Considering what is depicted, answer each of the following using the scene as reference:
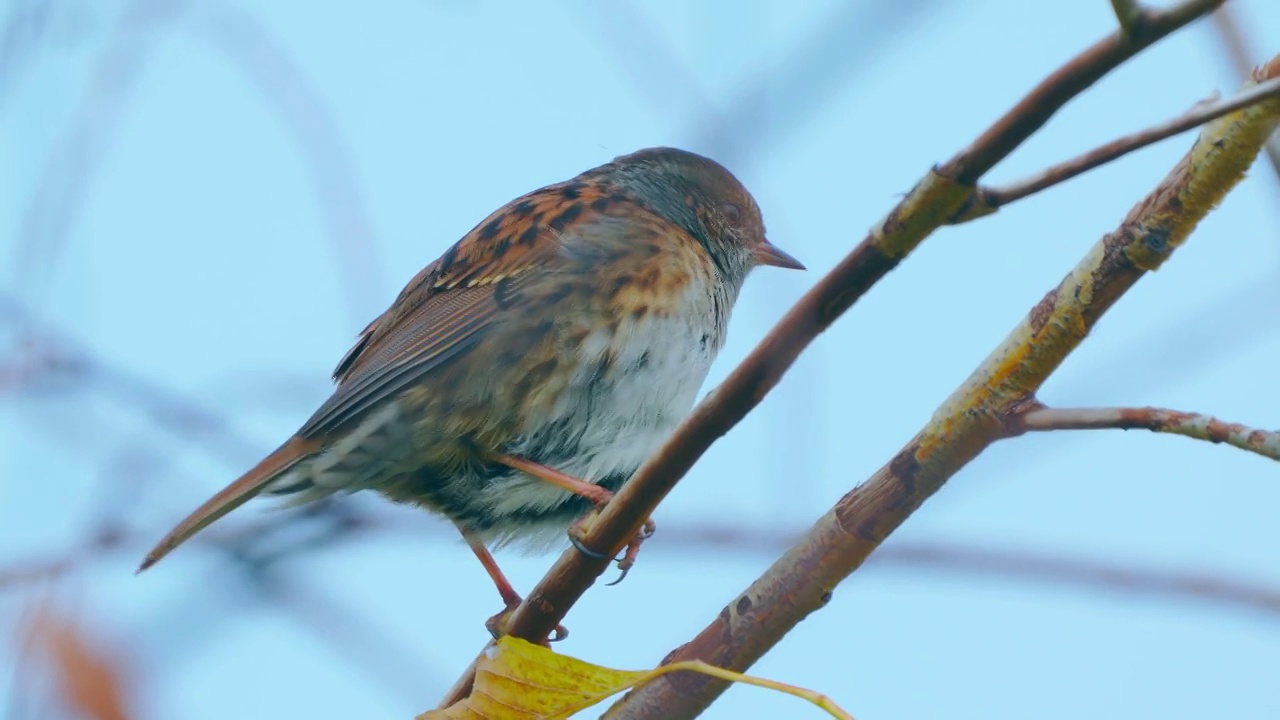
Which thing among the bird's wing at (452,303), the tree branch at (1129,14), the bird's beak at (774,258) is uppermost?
the bird's beak at (774,258)

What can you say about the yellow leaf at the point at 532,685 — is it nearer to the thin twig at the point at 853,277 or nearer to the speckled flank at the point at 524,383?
the thin twig at the point at 853,277

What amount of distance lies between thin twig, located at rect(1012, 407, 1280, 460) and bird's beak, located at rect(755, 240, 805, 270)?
3.86 metres

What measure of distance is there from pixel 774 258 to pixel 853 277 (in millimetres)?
4132

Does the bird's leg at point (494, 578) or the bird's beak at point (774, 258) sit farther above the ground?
the bird's beak at point (774, 258)

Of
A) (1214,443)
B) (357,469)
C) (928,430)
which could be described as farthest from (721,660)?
(357,469)

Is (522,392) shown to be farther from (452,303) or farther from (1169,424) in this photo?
(1169,424)

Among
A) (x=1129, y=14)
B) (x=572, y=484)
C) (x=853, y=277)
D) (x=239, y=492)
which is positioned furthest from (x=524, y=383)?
(x=1129, y=14)

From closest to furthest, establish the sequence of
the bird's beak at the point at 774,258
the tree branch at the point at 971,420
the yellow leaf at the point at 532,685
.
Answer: the tree branch at the point at 971,420 → the yellow leaf at the point at 532,685 → the bird's beak at the point at 774,258

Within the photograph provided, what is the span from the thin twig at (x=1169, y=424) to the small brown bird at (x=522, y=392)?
6.69 ft

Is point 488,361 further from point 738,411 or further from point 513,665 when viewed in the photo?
point 738,411

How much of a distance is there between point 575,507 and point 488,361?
2.10 ft

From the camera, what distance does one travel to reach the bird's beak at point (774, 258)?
642cm

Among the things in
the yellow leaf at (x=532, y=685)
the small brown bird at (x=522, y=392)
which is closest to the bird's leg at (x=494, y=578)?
the small brown bird at (x=522, y=392)

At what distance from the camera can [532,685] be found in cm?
310
